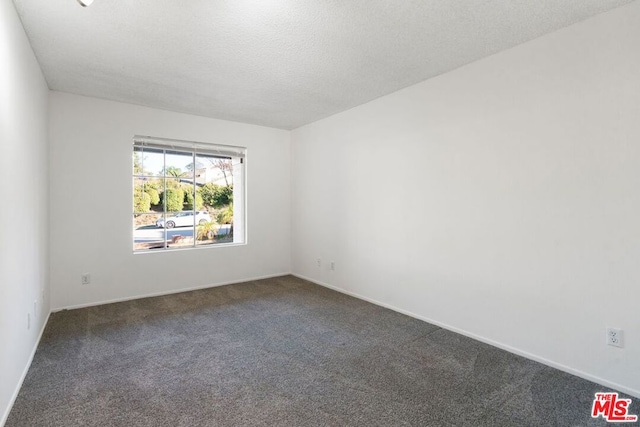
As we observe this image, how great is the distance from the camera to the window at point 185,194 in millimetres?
4148

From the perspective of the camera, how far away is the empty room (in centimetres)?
201

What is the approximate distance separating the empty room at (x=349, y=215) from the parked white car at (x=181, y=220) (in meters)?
0.06

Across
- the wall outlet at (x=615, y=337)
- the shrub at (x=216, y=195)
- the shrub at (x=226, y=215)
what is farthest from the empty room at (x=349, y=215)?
the shrub at (x=226, y=215)

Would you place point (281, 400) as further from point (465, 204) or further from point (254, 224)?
point (254, 224)

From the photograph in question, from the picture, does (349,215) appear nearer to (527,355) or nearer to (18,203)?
(527,355)

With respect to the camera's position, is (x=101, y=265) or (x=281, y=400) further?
(x=101, y=265)

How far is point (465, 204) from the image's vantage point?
2.93m

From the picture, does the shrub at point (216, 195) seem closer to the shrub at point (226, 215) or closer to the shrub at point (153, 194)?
the shrub at point (226, 215)

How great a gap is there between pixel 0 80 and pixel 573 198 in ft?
12.1

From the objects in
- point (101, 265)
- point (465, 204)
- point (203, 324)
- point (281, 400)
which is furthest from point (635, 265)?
point (101, 265)

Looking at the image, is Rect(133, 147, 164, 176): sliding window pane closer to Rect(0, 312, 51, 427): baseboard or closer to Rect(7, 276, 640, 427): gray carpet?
Rect(7, 276, 640, 427): gray carpet

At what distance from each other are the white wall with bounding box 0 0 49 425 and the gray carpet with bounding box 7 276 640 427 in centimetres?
28

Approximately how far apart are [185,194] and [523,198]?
404 cm

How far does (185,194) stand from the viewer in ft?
14.6
